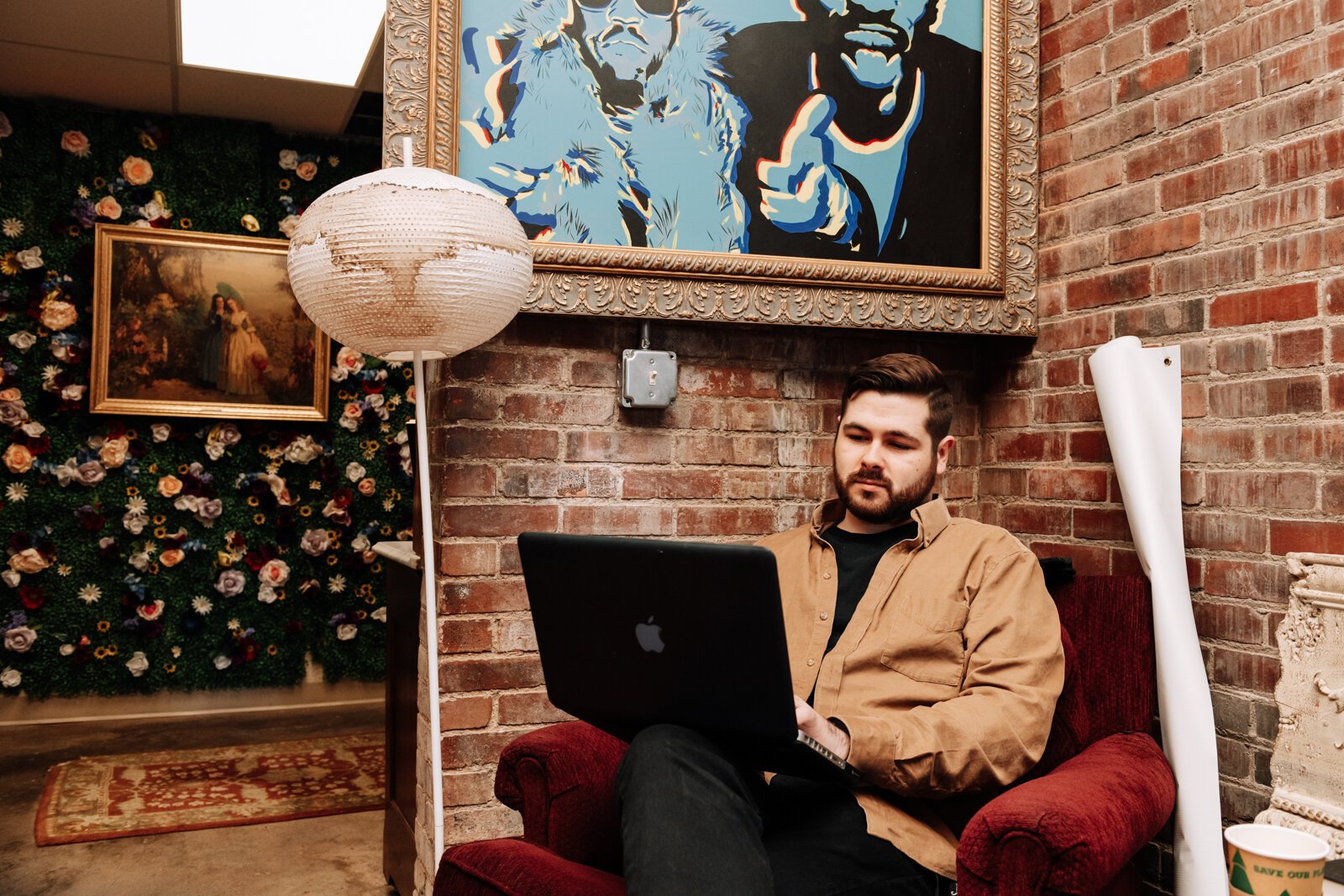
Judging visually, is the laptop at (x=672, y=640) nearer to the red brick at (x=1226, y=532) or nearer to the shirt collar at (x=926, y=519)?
the shirt collar at (x=926, y=519)

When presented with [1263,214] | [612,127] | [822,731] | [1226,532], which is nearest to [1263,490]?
[1226,532]

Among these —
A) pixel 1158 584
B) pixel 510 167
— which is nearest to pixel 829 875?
pixel 1158 584

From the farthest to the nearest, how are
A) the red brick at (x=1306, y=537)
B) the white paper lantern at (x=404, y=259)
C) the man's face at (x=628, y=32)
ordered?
the man's face at (x=628, y=32), the red brick at (x=1306, y=537), the white paper lantern at (x=404, y=259)

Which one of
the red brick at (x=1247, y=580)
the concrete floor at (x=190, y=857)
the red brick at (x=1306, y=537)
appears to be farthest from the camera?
the concrete floor at (x=190, y=857)

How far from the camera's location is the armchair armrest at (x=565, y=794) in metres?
1.65

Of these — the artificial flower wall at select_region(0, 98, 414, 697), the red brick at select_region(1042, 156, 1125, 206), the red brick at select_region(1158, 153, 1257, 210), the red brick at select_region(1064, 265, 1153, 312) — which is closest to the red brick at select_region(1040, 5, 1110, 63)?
the red brick at select_region(1042, 156, 1125, 206)

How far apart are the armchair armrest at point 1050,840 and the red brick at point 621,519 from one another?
976 millimetres

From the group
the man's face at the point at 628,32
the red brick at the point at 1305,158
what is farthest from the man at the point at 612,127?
the red brick at the point at 1305,158

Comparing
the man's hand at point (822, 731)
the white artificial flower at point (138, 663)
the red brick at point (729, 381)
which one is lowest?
the white artificial flower at point (138, 663)

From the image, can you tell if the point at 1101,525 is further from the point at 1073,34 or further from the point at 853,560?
the point at 1073,34

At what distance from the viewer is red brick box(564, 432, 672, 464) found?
2.16 m

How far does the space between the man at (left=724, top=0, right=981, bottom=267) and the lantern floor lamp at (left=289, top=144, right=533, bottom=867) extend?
0.74 m

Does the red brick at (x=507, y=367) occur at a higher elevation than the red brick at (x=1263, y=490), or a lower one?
higher

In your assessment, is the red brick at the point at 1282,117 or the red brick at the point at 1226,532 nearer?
the red brick at the point at 1282,117
